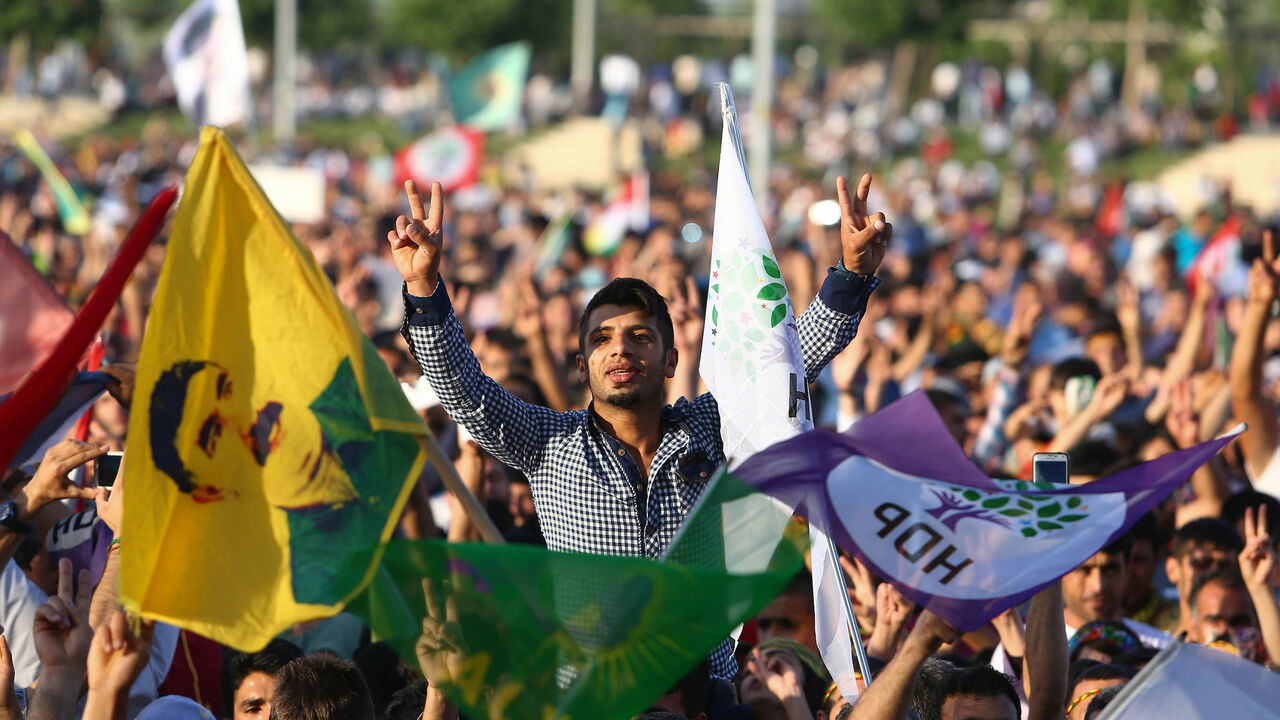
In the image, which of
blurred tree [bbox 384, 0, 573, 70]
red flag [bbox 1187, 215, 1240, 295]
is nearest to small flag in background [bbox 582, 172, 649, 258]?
red flag [bbox 1187, 215, 1240, 295]

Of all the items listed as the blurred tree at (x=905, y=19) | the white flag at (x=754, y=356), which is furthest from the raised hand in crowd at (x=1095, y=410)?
the blurred tree at (x=905, y=19)

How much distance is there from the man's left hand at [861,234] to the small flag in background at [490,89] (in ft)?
43.2

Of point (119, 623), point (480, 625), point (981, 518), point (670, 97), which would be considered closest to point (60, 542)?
point (119, 623)

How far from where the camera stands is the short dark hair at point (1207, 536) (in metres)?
5.50

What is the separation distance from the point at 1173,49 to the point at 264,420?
52829 millimetres

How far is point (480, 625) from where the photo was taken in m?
3.21

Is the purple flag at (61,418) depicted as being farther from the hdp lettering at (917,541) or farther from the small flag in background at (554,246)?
the small flag in background at (554,246)

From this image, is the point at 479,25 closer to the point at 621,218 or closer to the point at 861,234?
the point at 621,218

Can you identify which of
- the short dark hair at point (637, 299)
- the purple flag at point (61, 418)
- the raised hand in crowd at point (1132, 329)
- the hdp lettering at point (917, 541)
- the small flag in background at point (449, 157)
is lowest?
the hdp lettering at point (917, 541)

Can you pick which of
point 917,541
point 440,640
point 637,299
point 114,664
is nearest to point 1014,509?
point 917,541

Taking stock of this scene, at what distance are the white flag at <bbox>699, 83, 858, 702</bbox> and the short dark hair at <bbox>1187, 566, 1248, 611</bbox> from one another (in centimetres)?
168

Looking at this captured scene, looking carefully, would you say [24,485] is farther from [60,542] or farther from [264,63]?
[264,63]

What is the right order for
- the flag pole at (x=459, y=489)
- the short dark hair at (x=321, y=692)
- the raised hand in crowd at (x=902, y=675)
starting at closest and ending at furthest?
1. the raised hand in crowd at (x=902, y=675)
2. the flag pole at (x=459, y=489)
3. the short dark hair at (x=321, y=692)

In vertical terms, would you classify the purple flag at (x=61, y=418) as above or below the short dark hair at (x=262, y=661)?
above
